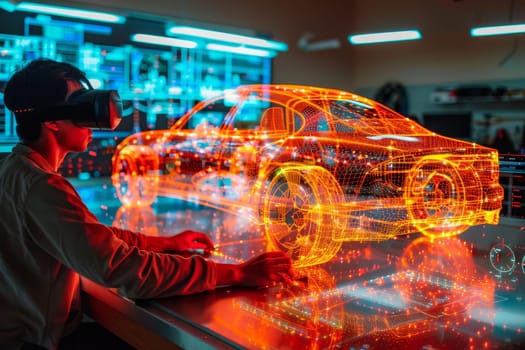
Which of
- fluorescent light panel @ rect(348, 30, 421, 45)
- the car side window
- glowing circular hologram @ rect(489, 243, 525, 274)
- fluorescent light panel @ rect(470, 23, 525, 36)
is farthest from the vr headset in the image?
fluorescent light panel @ rect(470, 23, 525, 36)

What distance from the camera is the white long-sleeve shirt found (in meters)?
1.15

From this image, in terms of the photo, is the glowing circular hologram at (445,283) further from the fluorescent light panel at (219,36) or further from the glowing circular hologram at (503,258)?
the fluorescent light panel at (219,36)

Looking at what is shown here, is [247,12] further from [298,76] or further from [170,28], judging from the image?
[170,28]

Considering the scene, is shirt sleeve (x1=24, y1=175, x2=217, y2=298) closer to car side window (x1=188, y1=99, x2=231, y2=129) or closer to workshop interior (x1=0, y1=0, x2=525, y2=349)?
workshop interior (x1=0, y1=0, x2=525, y2=349)

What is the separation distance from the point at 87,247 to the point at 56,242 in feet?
0.25

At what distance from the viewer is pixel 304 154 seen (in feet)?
5.63

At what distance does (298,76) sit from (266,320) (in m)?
4.77

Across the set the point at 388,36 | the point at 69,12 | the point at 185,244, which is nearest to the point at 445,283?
the point at 185,244

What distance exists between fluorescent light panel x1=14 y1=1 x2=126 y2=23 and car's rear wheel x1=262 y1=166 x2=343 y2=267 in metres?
1.93

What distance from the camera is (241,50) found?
4445 millimetres

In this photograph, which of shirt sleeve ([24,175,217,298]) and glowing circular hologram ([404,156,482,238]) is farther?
glowing circular hologram ([404,156,482,238])

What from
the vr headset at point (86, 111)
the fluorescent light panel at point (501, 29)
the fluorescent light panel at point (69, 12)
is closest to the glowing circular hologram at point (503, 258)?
the vr headset at point (86, 111)

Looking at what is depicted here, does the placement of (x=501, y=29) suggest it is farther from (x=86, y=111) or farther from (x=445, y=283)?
(x=86, y=111)

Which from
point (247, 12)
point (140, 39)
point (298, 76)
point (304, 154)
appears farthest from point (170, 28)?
point (304, 154)
